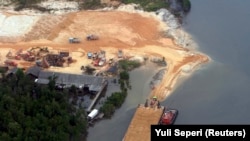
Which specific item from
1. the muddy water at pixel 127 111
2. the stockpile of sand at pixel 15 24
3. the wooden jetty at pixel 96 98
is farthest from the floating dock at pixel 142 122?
the stockpile of sand at pixel 15 24

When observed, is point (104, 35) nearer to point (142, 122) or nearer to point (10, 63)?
point (10, 63)

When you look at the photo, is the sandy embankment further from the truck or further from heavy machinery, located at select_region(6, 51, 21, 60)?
the truck

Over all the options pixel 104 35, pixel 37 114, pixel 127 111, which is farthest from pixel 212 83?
pixel 37 114

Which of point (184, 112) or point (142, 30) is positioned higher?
point (142, 30)

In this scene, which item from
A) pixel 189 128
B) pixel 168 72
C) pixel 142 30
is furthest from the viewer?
pixel 142 30

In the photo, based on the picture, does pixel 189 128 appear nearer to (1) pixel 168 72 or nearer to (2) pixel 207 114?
(2) pixel 207 114

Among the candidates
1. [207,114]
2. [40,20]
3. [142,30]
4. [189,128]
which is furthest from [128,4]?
[189,128]

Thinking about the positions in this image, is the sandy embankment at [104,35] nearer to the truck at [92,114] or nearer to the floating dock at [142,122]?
the floating dock at [142,122]
